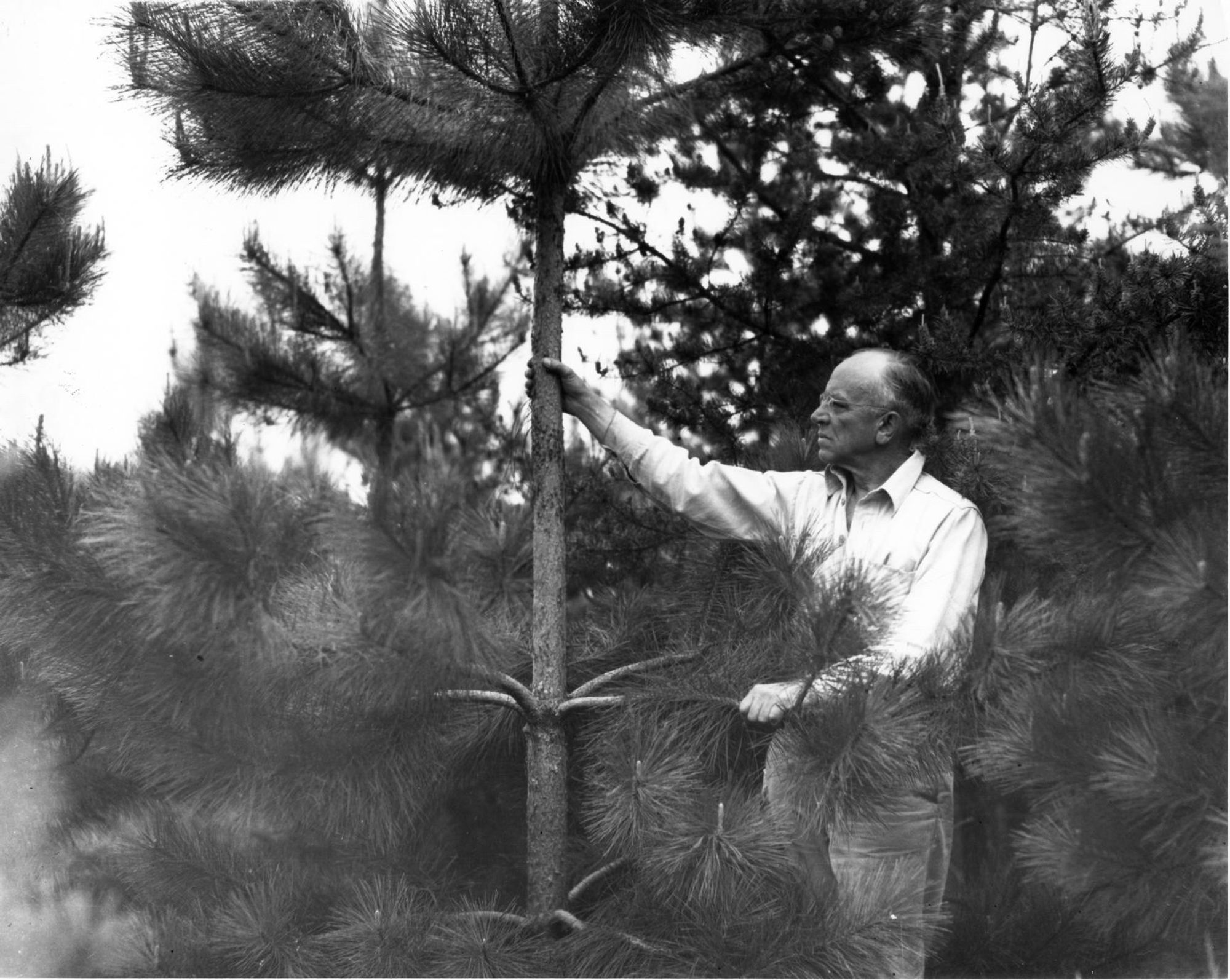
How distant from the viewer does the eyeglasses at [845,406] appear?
247 cm

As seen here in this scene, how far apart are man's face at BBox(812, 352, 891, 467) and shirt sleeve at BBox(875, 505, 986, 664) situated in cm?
25

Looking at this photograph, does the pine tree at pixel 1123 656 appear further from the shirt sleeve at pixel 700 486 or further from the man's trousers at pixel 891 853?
the shirt sleeve at pixel 700 486

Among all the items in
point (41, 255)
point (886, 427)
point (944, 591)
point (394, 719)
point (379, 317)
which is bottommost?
point (394, 719)

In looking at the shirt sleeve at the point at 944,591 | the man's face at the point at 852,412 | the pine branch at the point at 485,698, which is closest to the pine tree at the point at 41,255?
the pine branch at the point at 485,698

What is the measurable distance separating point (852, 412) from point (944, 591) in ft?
1.40

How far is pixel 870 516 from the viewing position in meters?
2.47

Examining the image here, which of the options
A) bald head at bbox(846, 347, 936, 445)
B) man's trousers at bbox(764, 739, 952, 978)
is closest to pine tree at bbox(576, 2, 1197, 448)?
bald head at bbox(846, 347, 936, 445)

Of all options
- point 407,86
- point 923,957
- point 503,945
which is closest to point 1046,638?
point 923,957

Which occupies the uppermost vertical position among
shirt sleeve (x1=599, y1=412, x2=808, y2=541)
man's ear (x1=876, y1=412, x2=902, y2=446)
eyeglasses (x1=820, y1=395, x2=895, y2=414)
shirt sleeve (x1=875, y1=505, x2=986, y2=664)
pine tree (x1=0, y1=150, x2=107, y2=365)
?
pine tree (x1=0, y1=150, x2=107, y2=365)

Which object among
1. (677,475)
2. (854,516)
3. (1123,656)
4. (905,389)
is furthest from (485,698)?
(1123,656)

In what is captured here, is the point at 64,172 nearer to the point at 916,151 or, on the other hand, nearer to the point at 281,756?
the point at 281,756

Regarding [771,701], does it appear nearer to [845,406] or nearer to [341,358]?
[845,406]

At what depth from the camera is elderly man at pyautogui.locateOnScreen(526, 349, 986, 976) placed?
7.20ft

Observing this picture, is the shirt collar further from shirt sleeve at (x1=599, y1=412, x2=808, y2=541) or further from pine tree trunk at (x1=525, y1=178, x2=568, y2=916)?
pine tree trunk at (x1=525, y1=178, x2=568, y2=916)
